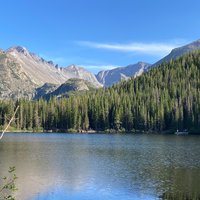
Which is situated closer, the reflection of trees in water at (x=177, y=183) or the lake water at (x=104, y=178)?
the reflection of trees in water at (x=177, y=183)

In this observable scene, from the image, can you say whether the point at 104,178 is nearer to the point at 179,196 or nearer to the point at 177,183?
the point at 177,183

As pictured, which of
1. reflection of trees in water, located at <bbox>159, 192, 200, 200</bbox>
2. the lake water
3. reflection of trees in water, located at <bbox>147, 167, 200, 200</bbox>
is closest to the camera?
reflection of trees in water, located at <bbox>159, 192, 200, 200</bbox>

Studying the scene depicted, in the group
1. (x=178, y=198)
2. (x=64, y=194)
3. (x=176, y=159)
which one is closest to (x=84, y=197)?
(x=64, y=194)

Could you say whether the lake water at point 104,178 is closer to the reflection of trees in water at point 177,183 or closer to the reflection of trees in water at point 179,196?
the reflection of trees in water at point 177,183

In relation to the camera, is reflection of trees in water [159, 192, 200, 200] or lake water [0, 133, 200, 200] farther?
lake water [0, 133, 200, 200]

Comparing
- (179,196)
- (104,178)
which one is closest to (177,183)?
(179,196)

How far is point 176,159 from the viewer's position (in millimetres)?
88938

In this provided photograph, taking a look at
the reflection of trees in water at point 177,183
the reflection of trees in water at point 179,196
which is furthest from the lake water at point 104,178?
the reflection of trees in water at point 179,196

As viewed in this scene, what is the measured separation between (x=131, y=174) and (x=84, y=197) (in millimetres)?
19925

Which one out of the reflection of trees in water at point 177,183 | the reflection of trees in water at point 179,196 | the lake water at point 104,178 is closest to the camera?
the reflection of trees in water at point 179,196

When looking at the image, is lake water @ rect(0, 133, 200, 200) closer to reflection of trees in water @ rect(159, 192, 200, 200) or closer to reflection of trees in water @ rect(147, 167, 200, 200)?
reflection of trees in water @ rect(147, 167, 200, 200)

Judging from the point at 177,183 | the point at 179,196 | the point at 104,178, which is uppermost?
the point at 104,178

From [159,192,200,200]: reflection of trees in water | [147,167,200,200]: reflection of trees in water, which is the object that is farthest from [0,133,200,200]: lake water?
[159,192,200,200]: reflection of trees in water

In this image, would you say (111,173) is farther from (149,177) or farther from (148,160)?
(148,160)
